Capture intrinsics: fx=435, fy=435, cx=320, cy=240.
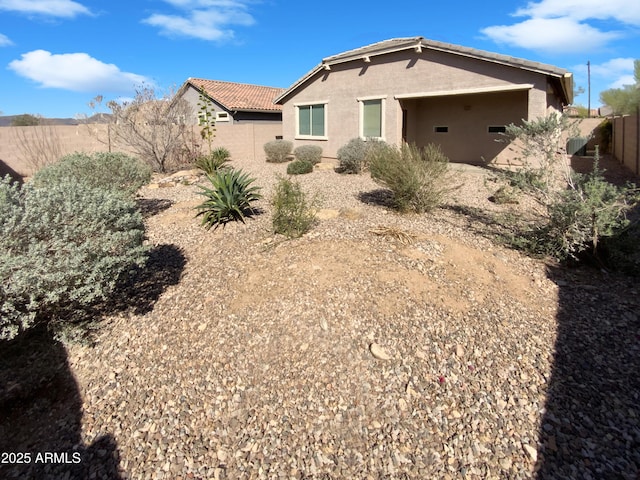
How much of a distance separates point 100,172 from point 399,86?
1064 cm

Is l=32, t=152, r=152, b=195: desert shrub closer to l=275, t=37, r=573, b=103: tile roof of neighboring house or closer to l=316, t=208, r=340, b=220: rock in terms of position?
l=316, t=208, r=340, b=220: rock

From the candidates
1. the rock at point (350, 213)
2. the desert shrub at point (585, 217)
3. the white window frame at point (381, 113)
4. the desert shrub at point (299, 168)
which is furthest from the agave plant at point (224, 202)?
the white window frame at point (381, 113)

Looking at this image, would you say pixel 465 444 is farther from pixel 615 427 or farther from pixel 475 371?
pixel 615 427

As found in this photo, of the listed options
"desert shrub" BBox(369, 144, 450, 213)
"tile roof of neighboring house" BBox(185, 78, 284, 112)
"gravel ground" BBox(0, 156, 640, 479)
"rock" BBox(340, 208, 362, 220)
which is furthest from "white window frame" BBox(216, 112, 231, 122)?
"gravel ground" BBox(0, 156, 640, 479)

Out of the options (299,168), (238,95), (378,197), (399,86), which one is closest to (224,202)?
(378,197)

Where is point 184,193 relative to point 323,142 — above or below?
below

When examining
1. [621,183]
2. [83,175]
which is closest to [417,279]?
[83,175]

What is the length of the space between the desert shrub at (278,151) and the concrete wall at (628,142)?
12.3m

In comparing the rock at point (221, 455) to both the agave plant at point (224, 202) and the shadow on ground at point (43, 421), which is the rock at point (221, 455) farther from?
the agave plant at point (224, 202)

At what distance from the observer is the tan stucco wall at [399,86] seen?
13.1 meters

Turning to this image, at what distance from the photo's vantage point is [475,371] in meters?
3.68

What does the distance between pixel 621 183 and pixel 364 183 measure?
7.54 meters

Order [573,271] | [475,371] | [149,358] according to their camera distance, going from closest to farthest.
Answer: [475,371] → [149,358] → [573,271]

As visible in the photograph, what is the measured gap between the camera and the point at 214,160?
51.2 ft
